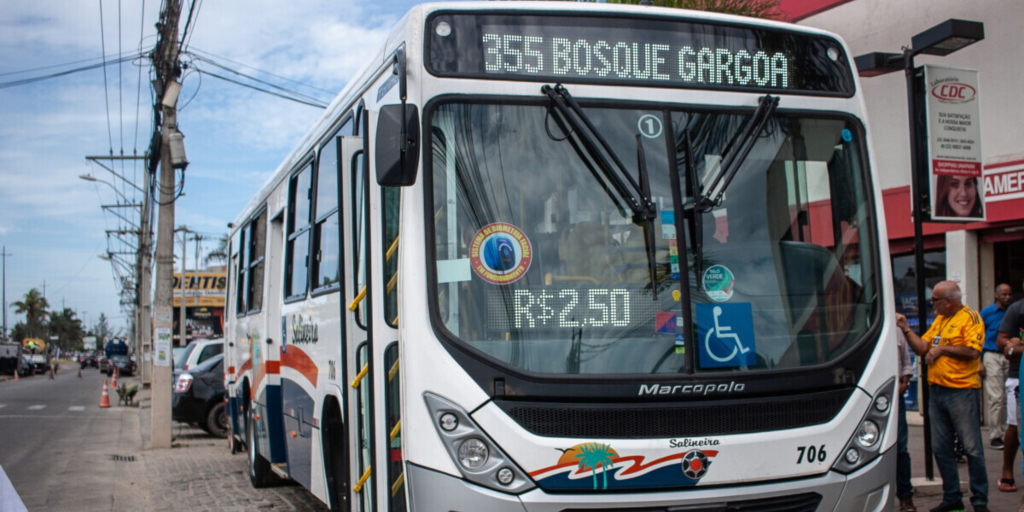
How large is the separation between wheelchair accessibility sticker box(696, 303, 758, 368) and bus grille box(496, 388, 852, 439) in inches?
7.3

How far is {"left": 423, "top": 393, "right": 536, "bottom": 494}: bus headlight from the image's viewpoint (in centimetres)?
390

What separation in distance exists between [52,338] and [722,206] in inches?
6144

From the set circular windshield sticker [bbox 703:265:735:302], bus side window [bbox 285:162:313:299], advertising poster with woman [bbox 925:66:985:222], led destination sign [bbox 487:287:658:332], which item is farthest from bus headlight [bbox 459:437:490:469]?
advertising poster with woman [bbox 925:66:985:222]

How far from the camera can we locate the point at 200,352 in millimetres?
17391

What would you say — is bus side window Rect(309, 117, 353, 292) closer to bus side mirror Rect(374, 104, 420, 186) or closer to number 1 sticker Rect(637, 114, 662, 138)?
bus side mirror Rect(374, 104, 420, 186)

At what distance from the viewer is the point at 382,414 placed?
4477mm

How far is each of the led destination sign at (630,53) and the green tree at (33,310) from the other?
476 feet

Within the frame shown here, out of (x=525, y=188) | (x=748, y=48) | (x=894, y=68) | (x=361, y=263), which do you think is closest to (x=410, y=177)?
(x=525, y=188)

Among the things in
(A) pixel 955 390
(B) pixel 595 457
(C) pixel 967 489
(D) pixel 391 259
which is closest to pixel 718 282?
(B) pixel 595 457

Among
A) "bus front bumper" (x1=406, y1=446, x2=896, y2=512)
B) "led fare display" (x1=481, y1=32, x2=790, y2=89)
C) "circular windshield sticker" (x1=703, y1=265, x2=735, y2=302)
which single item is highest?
"led fare display" (x1=481, y1=32, x2=790, y2=89)

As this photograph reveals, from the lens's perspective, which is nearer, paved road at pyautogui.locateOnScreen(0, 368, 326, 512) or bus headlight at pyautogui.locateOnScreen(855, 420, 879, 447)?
bus headlight at pyautogui.locateOnScreen(855, 420, 879, 447)

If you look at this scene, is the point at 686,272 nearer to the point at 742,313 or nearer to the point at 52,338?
the point at 742,313

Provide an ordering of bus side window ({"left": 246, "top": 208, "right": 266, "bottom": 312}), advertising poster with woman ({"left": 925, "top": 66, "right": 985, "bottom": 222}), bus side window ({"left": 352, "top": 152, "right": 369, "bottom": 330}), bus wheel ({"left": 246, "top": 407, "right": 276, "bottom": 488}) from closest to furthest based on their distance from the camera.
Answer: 1. bus side window ({"left": 352, "top": 152, "right": 369, "bottom": 330})
2. advertising poster with woman ({"left": 925, "top": 66, "right": 985, "bottom": 222})
3. bus side window ({"left": 246, "top": 208, "right": 266, "bottom": 312})
4. bus wheel ({"left": 246, "top": 407, "right": 276, "bottom": 488})

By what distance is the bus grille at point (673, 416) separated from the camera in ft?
13.0
